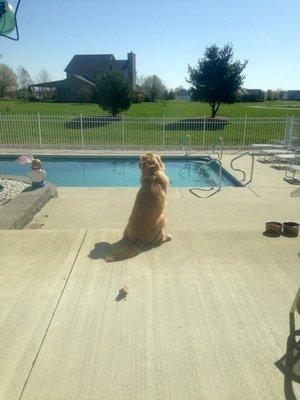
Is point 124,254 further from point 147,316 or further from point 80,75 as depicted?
point 80,75

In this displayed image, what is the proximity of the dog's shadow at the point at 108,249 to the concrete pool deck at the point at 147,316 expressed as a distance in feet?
0.10

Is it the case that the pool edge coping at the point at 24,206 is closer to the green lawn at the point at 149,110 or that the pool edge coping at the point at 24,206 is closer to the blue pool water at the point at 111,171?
the blue pool water at the point at 111,171

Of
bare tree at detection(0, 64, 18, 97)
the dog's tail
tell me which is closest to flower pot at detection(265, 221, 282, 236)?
the dog's tail

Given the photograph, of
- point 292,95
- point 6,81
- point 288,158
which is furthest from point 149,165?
point 292,95

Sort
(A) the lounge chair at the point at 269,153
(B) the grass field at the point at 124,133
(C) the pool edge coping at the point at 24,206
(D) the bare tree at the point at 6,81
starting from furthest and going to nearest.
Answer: (D) the bare tree at the point at 6,81 < (B) the grass field at the point at 124,133 < (A) the lounge chair at the point at 269,153 < (C) the pool edge coping at the point at 24,206

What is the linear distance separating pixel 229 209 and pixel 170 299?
4366mm

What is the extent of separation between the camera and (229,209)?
7312 millimetres

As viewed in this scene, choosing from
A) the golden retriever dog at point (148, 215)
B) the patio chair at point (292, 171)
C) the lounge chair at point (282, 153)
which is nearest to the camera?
the golden retriever dog at point (148, 215)

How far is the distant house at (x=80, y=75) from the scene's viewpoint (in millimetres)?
62500

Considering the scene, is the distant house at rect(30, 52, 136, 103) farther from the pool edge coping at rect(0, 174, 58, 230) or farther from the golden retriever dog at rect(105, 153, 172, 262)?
the golden retriever dog at rect(105, 153, 172, 262)

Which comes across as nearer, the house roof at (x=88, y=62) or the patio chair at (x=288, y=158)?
the patio chair at (x=288, y=158)

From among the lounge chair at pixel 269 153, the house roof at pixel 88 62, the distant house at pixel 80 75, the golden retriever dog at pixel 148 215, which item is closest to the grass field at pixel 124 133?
the lounge chair at pixel 269 153

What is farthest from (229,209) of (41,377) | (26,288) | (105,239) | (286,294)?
(41,377)

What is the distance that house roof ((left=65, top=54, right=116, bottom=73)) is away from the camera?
236 feet
